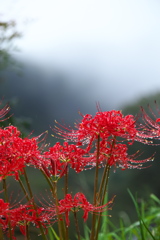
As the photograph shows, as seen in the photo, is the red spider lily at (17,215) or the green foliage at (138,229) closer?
the red spider lily at (17,215)

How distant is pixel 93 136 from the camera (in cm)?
80

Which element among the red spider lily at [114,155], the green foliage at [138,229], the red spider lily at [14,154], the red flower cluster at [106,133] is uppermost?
the red spider lily at [14,154]

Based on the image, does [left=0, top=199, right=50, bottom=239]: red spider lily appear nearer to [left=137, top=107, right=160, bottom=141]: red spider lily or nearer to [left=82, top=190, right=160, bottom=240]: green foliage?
[left=137, top=107, right=160, bottom=141]: red spider lily

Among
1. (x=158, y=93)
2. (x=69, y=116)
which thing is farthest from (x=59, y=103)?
(x=158, y=93)

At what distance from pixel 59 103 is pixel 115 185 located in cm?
59

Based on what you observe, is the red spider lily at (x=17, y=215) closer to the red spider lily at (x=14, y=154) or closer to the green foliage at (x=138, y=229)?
the red spider lily at (x=14, y=154)

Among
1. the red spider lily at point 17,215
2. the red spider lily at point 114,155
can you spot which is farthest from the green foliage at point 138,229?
the red spider lily at point 17,215


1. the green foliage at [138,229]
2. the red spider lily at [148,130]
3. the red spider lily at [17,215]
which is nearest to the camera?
the red spider lily at [17,215]

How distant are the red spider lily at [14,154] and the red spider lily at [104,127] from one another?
0.08 metres

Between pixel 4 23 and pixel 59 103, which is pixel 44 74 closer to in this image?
pixel 59 103

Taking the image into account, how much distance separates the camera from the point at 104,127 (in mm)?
776

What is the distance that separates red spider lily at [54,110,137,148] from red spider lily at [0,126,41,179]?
76 mm

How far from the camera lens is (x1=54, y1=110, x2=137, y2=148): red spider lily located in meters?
0.78

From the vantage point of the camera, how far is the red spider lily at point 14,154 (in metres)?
0.73
